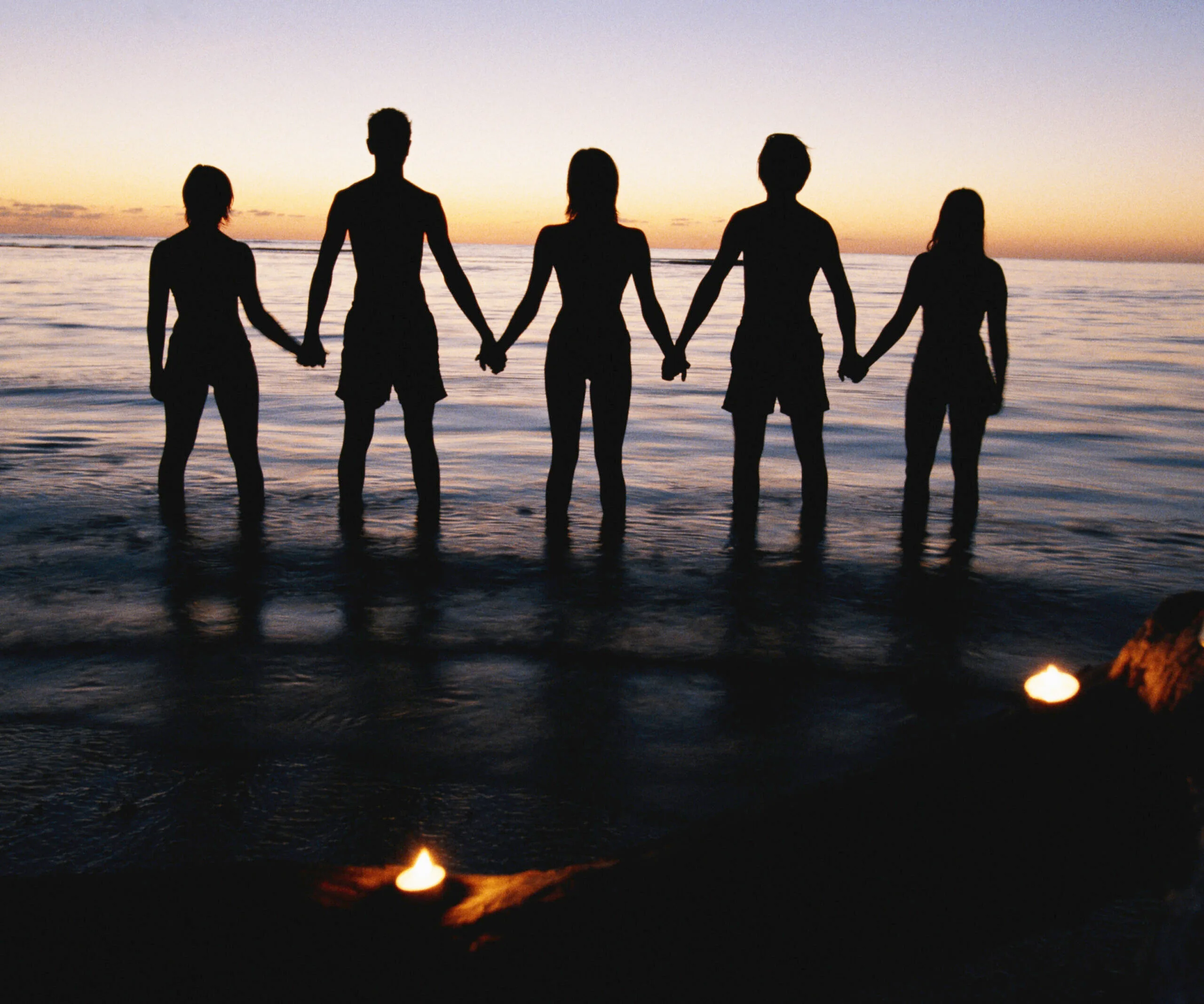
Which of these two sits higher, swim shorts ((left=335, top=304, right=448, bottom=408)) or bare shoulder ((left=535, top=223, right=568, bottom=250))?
bare shoulder ((left=535, top=223, right=568, bottom=250))

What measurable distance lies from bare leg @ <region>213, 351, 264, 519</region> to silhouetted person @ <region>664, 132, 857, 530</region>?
2439 millimetres

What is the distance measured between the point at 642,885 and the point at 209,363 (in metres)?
4.93

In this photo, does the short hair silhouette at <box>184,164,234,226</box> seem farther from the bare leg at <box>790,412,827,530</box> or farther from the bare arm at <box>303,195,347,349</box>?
the bare leg at <box>790,412,827,530</box>

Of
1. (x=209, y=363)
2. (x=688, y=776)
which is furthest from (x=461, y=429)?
(x=688, y=776)

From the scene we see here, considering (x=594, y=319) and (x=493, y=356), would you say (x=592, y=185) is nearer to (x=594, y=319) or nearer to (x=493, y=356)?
(x=594, y=319)

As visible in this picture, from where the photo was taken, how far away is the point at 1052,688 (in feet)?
5.98

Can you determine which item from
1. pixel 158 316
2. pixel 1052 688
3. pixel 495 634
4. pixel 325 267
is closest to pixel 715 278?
pixel 325 267

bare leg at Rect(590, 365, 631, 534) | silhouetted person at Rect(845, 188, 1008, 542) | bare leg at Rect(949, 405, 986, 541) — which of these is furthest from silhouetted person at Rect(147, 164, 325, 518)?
bare leg at Rect(949, 405, 986, 541)

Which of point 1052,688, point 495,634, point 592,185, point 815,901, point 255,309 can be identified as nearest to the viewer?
point 815,901

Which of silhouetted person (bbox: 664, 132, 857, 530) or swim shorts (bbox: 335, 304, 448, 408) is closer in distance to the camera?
silhouetted person (bbox: 664, 132, 857, 530)

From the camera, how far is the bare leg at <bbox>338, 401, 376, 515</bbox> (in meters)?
6.00

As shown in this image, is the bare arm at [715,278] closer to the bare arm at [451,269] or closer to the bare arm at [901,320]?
the bare arm at [901,320]

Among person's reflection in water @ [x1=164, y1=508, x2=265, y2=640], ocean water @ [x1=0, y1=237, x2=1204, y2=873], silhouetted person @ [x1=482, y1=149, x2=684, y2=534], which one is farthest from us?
silhouetted person @ [x1=482, y1=149, x2=684, y2=534]

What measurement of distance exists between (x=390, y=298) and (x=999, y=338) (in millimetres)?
3505
